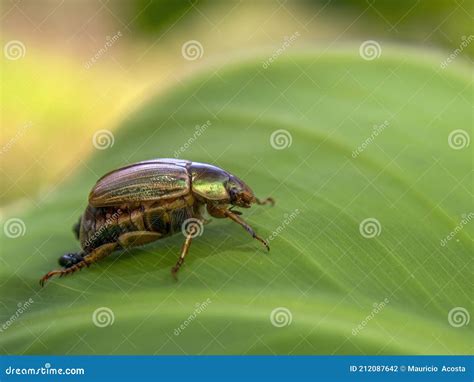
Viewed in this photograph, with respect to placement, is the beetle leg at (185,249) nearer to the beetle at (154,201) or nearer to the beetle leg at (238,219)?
the beetle at (154,201)

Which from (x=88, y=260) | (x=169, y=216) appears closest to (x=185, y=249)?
(x=169, y=216)

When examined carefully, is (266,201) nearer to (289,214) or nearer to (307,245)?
(289,214)

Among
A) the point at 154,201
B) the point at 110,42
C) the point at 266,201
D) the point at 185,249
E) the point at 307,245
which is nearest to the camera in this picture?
the point at 307,245

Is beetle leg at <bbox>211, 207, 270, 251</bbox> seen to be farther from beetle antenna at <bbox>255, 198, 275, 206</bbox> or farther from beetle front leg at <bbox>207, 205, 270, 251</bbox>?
beetle antenna at <bbox>255, 198, 275, 206</bbox>

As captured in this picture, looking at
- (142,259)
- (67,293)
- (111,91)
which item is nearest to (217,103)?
(142,259)

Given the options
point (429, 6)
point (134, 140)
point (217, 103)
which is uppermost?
point (429, 6)

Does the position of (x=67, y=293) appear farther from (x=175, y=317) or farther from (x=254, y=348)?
(x=254, y=348)

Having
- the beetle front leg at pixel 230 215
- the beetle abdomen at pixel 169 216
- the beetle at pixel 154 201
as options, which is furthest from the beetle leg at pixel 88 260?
the beetle front leg at pixel 230 215

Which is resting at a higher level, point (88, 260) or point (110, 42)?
point (110, 42)
